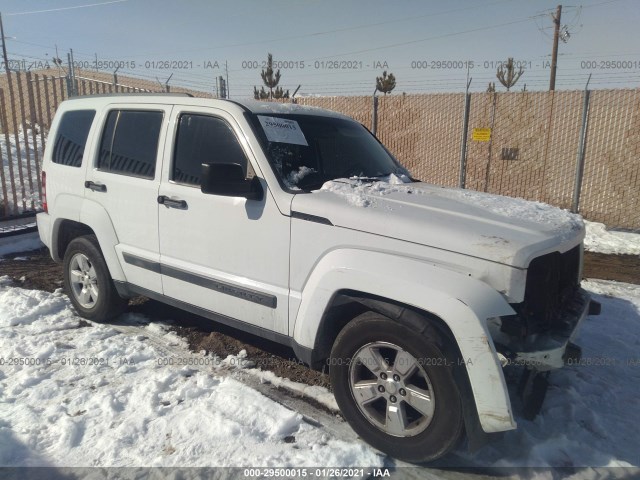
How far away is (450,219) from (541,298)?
674mm

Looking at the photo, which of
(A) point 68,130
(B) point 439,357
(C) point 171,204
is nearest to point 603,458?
(B) point 439,357

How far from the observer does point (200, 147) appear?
368cm

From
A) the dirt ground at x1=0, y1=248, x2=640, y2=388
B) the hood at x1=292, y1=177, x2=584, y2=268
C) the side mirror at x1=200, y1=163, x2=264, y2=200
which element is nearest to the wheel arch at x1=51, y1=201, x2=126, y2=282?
the dirt ground at x1=0, y1=248, x2=640, y2=388

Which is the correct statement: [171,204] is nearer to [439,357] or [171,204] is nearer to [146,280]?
[146,280]

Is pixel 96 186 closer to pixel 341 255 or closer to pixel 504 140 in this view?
pixel 341 255

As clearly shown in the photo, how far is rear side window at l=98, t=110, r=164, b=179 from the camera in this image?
13.1 feet

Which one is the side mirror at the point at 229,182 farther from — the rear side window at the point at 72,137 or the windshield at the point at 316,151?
the rear side window at the point at 72,137

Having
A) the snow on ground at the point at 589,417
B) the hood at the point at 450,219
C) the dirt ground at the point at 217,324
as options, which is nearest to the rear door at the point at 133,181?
the dirt ground at the point at 217,324

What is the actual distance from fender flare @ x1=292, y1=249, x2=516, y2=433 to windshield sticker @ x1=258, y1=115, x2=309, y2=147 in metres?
1.10

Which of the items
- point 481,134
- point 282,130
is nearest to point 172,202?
point 282,130

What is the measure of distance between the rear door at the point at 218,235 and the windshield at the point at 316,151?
192mm

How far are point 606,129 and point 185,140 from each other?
28.7ft

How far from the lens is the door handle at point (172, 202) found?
12.0 ft

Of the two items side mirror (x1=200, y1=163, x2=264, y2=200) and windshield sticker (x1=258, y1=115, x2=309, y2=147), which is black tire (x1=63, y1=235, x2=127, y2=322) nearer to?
side mirror (x1=200, y1=163, x2=264, y2=200)
